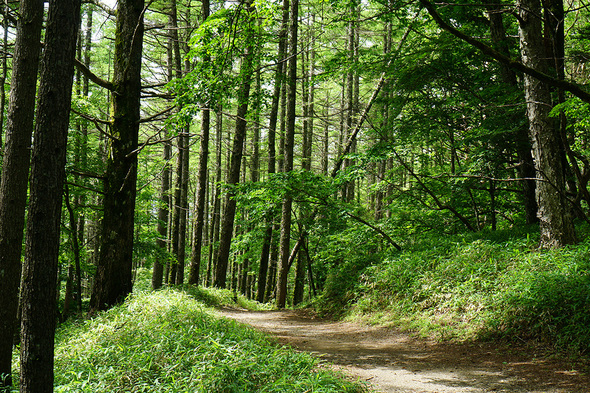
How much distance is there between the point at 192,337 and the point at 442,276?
495 centimetres

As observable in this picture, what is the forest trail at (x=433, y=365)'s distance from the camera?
3.92m

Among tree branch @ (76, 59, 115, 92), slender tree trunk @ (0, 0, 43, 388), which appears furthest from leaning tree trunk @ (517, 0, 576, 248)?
slender tree trunk @ (0, 0, 43, 388)

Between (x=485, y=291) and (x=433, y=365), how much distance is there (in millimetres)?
1920

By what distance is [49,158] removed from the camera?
2955mm

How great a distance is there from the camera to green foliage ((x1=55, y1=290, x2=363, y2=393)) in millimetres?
3342

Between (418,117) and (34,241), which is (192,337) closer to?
(34,241)

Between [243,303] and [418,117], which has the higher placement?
[418,117]

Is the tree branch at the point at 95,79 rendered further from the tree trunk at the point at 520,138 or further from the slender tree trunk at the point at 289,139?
the tree trunk at the point at 520,138

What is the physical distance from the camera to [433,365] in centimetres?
490

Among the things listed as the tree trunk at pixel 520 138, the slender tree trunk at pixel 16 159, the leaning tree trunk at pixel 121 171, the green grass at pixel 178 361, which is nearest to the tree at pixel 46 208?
the green grass at pixel 178 361

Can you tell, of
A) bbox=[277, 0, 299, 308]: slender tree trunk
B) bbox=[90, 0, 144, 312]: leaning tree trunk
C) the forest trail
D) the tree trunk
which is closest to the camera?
the forest trail

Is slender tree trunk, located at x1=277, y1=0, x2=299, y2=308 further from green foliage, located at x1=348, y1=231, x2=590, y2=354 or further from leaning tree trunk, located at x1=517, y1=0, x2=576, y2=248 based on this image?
leaning tree trunk, located at x1=517, y1=0, x2=576, y2=248

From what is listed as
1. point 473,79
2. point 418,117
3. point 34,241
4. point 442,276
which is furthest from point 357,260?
point 34,241

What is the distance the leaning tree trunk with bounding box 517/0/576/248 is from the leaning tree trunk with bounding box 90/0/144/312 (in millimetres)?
6391
